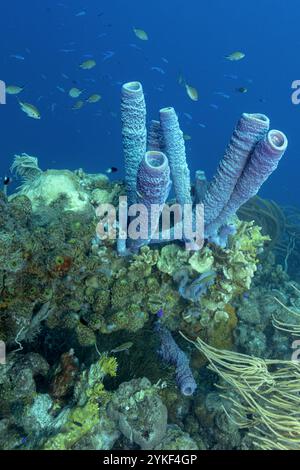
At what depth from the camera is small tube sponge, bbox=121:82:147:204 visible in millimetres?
3812

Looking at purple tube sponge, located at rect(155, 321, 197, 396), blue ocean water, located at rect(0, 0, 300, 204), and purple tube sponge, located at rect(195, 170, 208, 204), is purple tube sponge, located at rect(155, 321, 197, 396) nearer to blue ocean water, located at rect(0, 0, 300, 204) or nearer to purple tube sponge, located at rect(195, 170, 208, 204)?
purple tube sponge, located at rect(195, 170, 208, 204)

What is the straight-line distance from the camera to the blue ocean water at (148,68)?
5962 centimetres

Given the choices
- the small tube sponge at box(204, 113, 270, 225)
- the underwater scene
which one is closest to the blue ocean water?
the underwater scene

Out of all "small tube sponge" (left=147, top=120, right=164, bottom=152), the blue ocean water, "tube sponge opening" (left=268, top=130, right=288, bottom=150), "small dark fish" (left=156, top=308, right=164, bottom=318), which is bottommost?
the blue ocean water

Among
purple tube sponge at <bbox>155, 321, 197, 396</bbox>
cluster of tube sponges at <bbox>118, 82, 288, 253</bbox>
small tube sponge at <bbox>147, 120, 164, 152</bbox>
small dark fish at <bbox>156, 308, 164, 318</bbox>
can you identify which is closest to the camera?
cluster of tube sponges at <bbox>118, 82, 288, 253</bbox>

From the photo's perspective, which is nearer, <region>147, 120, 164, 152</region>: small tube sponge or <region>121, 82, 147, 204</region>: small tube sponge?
<region>121, 82, 147, 204</region>: small tube sponge

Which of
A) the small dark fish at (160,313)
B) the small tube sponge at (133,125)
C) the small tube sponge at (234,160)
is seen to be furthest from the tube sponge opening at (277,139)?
the small dark fish at (160,313)

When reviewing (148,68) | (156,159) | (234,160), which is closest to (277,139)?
(234,160)

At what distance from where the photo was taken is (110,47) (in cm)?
7881

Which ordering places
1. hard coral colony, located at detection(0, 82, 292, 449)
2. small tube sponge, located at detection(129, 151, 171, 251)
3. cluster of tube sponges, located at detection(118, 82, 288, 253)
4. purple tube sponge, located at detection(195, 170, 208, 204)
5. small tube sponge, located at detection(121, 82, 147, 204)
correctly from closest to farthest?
hard coral colony, located at detection(0, 82, 292, 449), small tube sponge, located at detection(129, 151, 171, 251), cluster of tube sponges, located at detection(118, 82, 288, 253), small tube sponge, located at detection(121, 82, 147, 204), purple tube sponge, located at detection(195, 170, 208, 204)

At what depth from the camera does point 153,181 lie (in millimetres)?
3504

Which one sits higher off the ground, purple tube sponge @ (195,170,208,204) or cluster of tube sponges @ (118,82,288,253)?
cluster of tube sponges @ (118,82,288,253)

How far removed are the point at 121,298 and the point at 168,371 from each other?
0.96 metres

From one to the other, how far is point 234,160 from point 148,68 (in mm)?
81956
